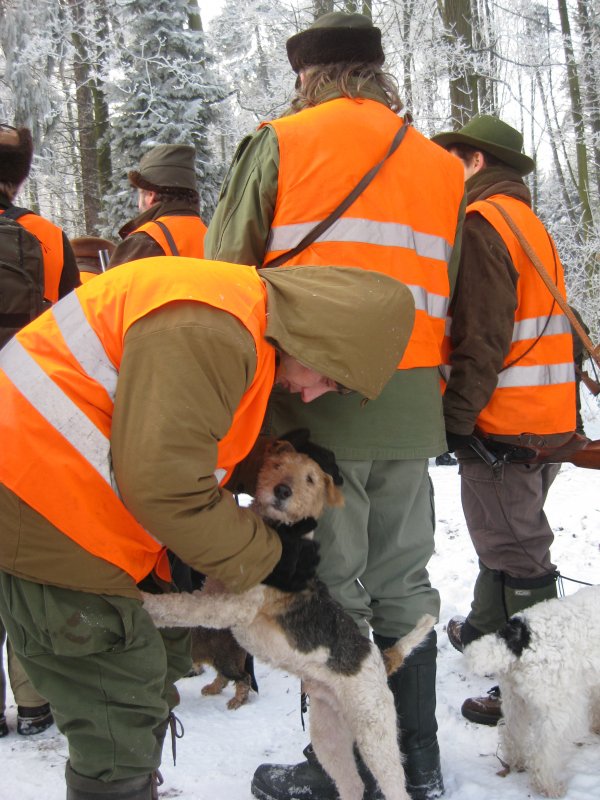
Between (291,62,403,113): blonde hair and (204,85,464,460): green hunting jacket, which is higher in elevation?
(291,62,403,113): blonde hair

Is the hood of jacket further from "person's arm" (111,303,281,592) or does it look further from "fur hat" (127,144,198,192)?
"fur hat" (127,144,198,192)

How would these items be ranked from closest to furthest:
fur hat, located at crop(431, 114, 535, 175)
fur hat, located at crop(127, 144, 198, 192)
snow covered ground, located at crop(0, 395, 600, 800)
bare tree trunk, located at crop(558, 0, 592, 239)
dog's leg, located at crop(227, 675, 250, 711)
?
1. snow covered ground, located at crop(0, 395, 600, 800)
2. fur hat, located at crop(431, 114, 535, 175)
3. dog's leg, located at crop(227, 675, 250, 711)
4. fur hat, located at crop(127, 144, 198, 192)
5. bare tree trunk, located at crop(558, 0, 592, 239)

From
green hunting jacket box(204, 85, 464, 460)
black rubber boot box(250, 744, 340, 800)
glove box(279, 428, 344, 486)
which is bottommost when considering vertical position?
black rubber boot box(250, 744, 340, 800)

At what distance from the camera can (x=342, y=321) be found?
1.84 metres

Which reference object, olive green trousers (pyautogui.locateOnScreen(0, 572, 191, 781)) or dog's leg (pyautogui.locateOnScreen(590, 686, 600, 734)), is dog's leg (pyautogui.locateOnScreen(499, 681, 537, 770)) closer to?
dog's leg (pyautogui.locateOnScreen(590, 686, 600, 734))

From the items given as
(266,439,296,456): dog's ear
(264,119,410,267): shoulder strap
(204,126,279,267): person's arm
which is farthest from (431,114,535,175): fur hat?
(266,439,296,456): dog's ear

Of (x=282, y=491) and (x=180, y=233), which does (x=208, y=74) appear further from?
(x=282, y=491)

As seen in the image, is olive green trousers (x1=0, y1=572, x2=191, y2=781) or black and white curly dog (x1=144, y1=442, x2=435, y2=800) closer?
olive green trousers (x1=0, y1=572, x2=191, y2=781)

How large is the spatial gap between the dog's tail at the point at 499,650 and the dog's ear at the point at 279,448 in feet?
3.84

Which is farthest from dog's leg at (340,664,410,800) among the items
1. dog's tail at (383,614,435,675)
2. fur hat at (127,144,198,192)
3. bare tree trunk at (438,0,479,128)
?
bare tree trunk at (438,0,479,128)

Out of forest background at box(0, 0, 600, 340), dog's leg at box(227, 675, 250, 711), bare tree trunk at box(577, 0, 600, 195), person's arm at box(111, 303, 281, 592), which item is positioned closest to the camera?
person's arm at box(111, 303, 281, 592)

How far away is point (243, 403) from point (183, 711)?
7.87ft

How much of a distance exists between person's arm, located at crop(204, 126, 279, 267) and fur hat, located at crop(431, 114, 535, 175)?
4.64 ft

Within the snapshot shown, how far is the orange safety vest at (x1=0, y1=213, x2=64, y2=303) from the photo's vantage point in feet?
10.8
